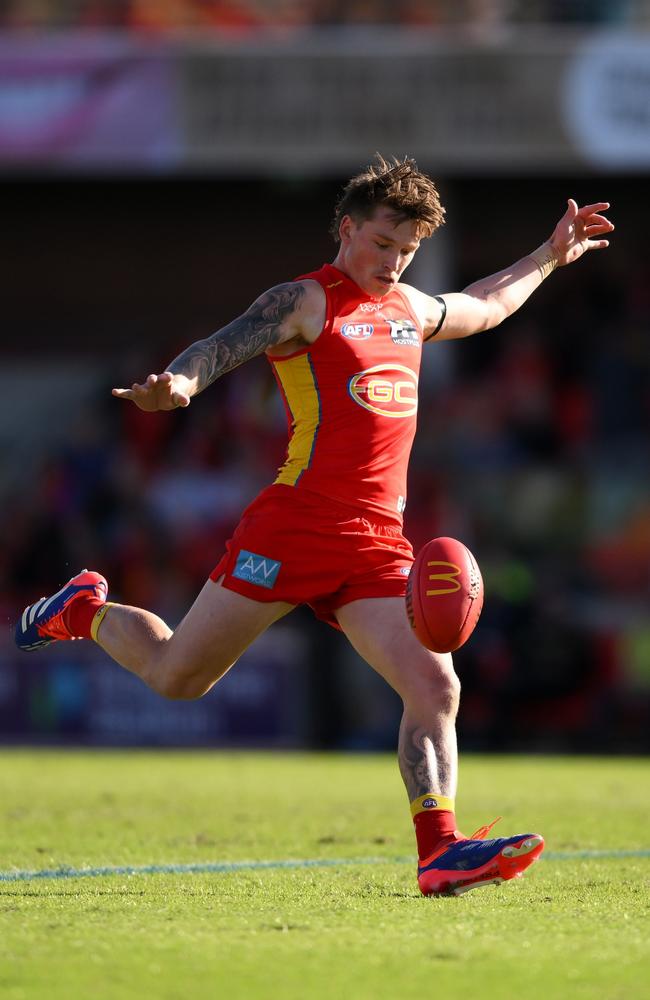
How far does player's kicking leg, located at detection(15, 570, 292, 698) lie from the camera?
6188 mm

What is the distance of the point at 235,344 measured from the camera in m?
5.88

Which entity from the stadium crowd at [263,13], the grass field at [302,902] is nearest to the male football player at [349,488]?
the grass field at [302,902]

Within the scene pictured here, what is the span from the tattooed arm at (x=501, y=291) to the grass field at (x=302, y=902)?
219cm

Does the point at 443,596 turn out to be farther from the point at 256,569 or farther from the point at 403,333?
the point at 403,333

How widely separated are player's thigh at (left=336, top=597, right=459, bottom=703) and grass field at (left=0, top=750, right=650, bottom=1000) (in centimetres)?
73

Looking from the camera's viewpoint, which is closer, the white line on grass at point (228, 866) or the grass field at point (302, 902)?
the grass field at point (302, 902)

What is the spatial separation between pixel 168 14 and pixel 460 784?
10.1 m

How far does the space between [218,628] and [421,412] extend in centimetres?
1133

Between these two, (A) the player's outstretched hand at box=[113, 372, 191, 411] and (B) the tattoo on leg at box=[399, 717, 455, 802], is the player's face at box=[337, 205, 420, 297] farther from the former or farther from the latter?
(B) the tattoo on leg at box=[399, 717, 455, 802]

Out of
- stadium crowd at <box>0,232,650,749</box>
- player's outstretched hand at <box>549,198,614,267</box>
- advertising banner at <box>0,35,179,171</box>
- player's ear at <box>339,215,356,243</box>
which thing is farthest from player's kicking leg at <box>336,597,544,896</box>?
advertising banner at <box>0,35,179,171</box>

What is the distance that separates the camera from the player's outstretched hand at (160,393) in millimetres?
5438

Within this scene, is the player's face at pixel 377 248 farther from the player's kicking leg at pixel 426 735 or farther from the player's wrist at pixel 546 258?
the player's kicking leg at pixel 426 735

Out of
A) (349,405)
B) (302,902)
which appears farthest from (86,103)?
(302,902)

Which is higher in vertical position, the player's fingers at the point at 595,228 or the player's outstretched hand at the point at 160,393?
the player's fingers at the point at 595,228
